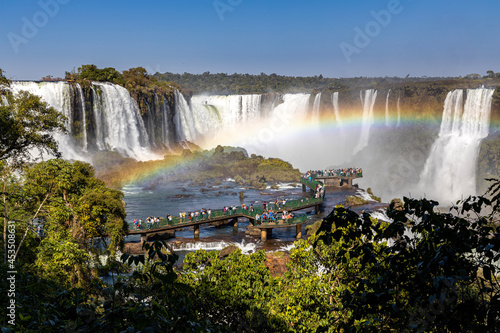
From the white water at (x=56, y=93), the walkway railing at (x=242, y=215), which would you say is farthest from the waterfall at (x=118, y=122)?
the walkway railing at (x=242, y=215)

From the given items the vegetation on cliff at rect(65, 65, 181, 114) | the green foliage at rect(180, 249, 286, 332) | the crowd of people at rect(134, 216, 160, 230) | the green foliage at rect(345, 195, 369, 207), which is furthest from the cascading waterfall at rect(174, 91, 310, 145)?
the green foliage at rect(180, 249, 286, 332)

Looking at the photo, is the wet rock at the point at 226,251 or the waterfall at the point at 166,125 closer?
the wet rock at the point at 226,251

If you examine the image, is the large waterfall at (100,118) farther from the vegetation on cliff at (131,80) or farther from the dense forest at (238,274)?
the dense forest at (238,274)

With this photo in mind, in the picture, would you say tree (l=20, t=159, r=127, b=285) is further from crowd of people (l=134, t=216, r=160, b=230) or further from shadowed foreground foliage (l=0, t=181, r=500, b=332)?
crowd of people (l=134, t=216, r=160, b=230)

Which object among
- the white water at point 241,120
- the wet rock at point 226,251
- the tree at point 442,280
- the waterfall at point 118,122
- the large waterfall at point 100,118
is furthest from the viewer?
the white water at point 241,120

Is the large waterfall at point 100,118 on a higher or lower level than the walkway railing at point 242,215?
higher

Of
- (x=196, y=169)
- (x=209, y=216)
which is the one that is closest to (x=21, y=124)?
(x=209, y=216)

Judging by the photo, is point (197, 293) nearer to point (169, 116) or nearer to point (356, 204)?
point (356, 204)
